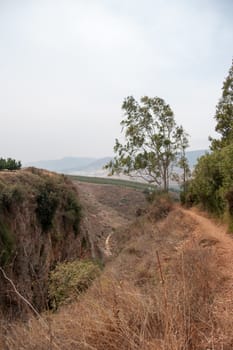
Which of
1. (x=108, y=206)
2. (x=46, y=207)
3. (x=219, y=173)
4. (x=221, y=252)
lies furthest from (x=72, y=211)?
(x=108, y=206)

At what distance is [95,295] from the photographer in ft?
12.3

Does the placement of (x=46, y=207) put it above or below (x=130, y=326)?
below

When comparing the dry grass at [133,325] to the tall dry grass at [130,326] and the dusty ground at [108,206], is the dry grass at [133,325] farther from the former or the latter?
the dusty ground at [108,206]

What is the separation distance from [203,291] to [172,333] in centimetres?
147

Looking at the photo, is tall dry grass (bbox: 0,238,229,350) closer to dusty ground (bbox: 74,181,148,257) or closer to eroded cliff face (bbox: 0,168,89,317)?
eroded cliff face (bbox: 0,168,89,317)

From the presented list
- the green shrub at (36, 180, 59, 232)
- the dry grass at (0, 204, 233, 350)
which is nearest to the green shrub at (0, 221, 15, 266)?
the green shrub at (36, 180, 59, 232)

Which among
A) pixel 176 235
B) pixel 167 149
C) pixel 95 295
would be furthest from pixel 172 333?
pixel 167 149

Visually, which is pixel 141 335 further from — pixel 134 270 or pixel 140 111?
pixel 140 111

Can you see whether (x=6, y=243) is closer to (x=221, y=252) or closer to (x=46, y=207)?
(x=46, y=207)

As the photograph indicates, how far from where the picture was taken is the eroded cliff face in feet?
50.0

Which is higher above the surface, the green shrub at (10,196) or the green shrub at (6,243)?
the green shrub at (10,196)

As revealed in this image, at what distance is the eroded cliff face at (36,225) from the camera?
15227 millimetres

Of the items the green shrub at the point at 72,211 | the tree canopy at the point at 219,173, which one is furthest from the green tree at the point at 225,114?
the green shrub at the point at 72,211

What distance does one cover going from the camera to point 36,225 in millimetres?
18422
